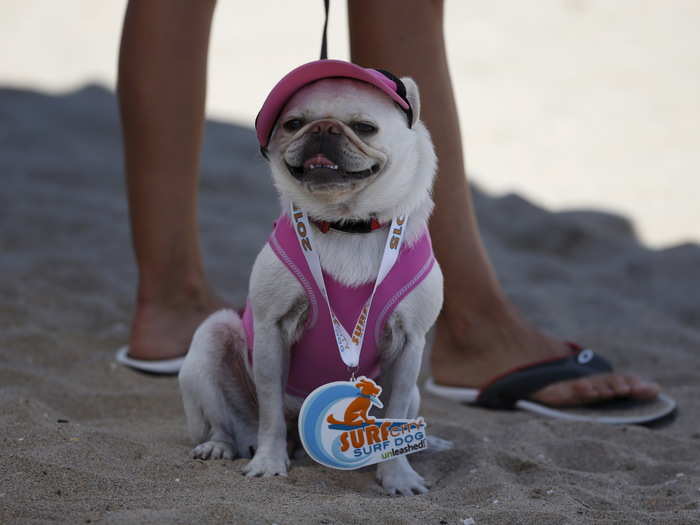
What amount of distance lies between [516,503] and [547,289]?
3026 mm

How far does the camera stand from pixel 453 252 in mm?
3512

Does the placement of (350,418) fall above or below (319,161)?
below

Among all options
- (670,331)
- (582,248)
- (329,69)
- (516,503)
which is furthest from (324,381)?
(582,248)

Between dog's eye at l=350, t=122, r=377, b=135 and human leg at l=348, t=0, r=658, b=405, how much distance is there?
94 centimetres

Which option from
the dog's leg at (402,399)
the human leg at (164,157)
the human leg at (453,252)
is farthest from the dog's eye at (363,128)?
the human leg at (164,157)

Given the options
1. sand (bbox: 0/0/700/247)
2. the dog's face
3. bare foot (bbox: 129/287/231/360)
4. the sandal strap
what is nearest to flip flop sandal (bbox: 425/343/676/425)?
the sandal strap

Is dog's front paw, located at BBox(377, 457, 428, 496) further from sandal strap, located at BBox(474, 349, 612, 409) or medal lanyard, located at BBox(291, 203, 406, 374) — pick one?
sandal strap, located at BBox(474, 349, 612, 409)

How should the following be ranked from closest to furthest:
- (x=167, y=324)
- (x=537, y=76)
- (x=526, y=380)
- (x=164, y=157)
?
1. (x=526, y=380)
2. (x=164, y=157)
3. (x=167, y=324)
4. (x=537, y=76)

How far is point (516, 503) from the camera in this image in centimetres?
229

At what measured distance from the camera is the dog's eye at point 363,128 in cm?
243

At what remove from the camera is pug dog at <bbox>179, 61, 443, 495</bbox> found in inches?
95.3

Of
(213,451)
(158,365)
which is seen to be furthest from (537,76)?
(213,451)

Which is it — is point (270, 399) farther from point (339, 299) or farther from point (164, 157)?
point (164, 157)

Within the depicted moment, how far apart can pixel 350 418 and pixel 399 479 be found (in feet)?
0.79
